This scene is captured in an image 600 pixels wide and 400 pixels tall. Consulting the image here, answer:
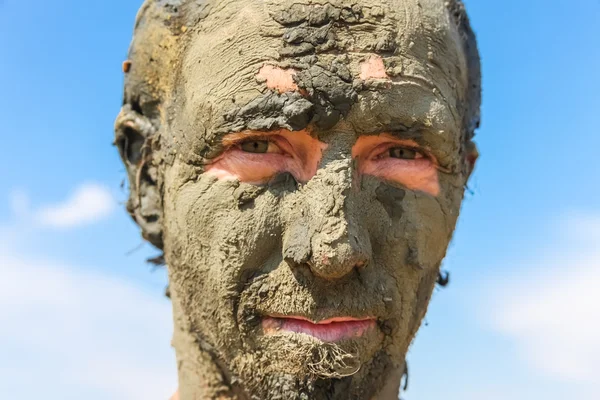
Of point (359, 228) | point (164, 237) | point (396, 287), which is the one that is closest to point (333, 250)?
point (359, 228)

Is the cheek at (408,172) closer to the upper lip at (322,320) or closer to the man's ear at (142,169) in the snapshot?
the upper lip at (322,320)

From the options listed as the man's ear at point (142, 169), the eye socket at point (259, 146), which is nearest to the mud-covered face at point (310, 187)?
the eye socket at point (259, 146)

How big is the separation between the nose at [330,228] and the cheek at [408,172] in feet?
0.56

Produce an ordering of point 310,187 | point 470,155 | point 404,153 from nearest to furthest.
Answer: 1. point 310,187
2. point 404,153
3. point 470,155

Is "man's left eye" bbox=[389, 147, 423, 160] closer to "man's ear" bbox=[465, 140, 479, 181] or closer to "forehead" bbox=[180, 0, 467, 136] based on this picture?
"forehead" bbox=[180, 0, 467, 136]

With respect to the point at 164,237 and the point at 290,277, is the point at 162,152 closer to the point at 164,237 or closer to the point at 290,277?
the point at 164,237

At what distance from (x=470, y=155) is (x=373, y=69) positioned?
873 mm

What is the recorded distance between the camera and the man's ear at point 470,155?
333 centimetres

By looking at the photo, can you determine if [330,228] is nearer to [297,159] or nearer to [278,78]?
[297,159]

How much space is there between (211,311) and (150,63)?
116 cm

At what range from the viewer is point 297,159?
275 centimetres

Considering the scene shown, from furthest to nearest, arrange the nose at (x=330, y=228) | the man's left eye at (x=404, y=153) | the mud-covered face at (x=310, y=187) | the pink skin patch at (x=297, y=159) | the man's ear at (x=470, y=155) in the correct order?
the man's ear at (x=470, y=155) < the man's left eye at (x=404, y=153) < the pink skin patch at (x=297, y=159) < the mud-covered face at (x=310, y=187) < the nose at (x=330, y=228)

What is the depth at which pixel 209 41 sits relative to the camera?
9.57ft

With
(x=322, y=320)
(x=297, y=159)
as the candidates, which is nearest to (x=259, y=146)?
(x=297, y=159)
